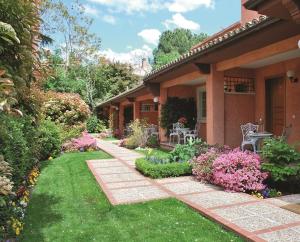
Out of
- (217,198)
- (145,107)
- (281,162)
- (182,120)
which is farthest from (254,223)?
(145,107)

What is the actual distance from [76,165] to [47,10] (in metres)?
25.0

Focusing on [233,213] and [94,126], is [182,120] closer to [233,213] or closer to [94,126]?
[233,213]

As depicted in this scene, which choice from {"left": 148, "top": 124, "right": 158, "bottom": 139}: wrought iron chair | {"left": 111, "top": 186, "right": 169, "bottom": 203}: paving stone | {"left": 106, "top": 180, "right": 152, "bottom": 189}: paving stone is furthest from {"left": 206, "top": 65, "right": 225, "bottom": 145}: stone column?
{"left": 148, "top": 124, "right": 158, "bottom": 139}: wrought iron chair

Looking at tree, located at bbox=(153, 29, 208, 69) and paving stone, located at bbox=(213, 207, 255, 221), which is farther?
tree, located at bbox=(153, 29, 208, 69)

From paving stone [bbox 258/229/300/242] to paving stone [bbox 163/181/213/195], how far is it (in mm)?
2552

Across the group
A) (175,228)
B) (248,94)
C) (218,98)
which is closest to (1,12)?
(175,228)

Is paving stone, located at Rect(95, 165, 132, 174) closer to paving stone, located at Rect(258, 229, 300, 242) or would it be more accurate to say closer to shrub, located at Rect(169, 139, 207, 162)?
shrub, located at Rect(169, 139, 207, 162)

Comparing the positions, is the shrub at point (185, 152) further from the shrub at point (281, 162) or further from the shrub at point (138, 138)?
the shrub at point (138, 138)

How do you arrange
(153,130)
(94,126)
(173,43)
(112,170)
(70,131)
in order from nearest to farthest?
(112,170)
(70,131)
(153,130)
(94,126)
(173,43)

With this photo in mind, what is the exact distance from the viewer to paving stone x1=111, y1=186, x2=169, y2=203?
634 cm

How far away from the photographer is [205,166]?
25.3 feet

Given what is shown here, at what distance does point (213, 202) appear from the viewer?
229 inches

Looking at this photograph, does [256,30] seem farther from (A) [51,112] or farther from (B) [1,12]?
(A) [51,112]

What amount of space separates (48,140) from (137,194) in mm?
6675
